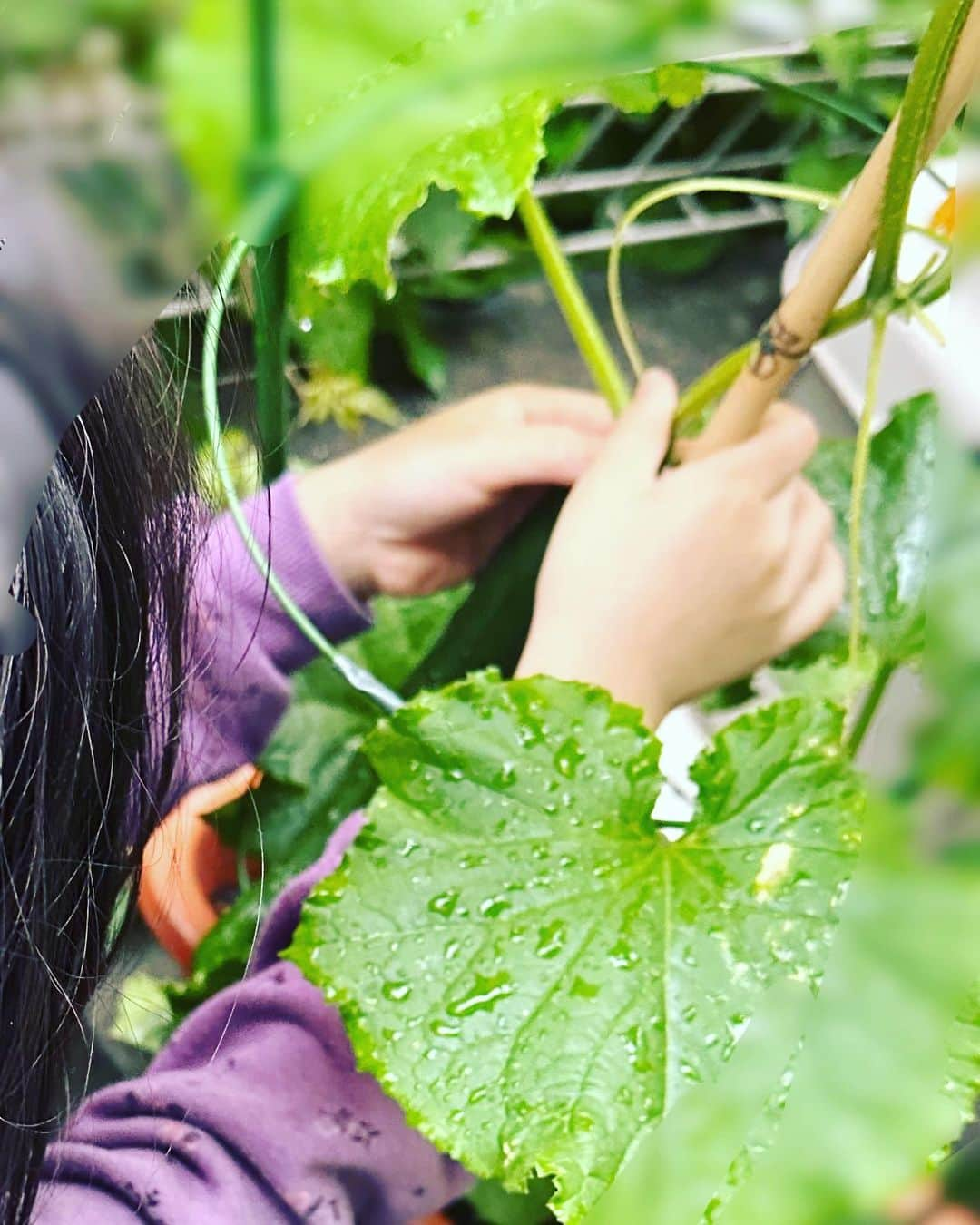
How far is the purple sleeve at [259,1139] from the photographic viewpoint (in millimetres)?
413

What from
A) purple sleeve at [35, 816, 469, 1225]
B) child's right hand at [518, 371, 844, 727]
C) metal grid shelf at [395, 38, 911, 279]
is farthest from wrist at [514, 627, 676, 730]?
metal grid shelf at [395, 38, 911, 279]

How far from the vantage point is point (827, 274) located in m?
0.30

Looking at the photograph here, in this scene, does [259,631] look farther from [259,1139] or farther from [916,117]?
[916,117]

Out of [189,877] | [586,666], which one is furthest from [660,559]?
[189,877]

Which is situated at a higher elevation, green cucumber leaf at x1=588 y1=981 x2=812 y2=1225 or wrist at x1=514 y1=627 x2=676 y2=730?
wrist at x1=514 y1=627 x2=676 y2=730

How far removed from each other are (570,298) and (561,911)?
0.24 meters

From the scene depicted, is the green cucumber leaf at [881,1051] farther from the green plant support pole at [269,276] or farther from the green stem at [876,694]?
the green stem at [876,694]

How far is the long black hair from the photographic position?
26cm

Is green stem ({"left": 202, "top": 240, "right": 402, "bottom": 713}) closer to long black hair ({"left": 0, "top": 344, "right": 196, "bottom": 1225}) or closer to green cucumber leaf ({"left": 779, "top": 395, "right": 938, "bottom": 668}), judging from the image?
long black hair ({"left": 0, "top": 344, "right": 196, "bottom": 1225})

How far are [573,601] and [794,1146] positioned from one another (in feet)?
1.09

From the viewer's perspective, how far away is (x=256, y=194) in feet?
0.35

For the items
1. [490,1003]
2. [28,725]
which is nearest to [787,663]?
[490,1003]

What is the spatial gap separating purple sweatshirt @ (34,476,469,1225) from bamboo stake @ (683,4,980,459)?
0.56 ft

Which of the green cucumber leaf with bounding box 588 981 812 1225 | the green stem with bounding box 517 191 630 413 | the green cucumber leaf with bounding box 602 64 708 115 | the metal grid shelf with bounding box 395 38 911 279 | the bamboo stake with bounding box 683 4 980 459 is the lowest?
the green cucumber leaf with bounding box 588 981 812 1225
